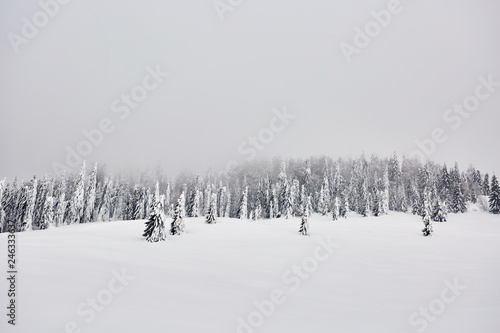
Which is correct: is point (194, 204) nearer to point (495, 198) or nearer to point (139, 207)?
point (139, 207)

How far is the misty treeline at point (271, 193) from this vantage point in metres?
62.6

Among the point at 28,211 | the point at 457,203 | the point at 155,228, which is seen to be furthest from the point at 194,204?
the point at 457,203

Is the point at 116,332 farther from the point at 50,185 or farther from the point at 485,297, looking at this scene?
the point at 50,185

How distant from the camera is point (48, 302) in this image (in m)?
7.36

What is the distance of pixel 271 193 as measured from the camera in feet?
264

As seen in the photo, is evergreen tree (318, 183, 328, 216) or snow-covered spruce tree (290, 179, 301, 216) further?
snow-covered spruce tree (290, 179, 301, 216)

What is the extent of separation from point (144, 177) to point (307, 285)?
96.7 meters

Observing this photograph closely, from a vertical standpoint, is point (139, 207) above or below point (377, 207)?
below

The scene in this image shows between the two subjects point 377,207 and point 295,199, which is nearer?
point 377,207

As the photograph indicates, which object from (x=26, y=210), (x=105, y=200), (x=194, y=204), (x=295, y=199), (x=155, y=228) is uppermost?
(x=295, y=199)

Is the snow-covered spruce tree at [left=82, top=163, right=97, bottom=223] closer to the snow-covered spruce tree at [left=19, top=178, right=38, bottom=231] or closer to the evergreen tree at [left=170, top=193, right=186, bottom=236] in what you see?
the snow-covered spruce tree at [left=19, top=178, right=38, bottom=231]

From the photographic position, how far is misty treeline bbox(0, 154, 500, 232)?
205 feet

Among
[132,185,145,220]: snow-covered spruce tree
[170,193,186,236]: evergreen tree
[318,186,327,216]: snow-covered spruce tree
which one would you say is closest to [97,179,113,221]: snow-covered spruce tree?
[132,185,145,220]: snow-covered spruce tree

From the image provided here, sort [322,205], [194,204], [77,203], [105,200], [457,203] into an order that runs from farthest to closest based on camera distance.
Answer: [105,200], [322,205], [77,203], [194,204], [457,203]
